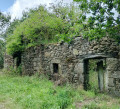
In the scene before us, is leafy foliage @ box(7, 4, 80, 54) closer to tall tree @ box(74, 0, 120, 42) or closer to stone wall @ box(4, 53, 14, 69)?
stone wall @ box(4, 53, 14, 69)

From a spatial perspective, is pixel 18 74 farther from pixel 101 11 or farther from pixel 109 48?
pixel 101 11

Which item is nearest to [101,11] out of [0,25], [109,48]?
[109,48]

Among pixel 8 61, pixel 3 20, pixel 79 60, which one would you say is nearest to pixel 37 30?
pixel 79 60

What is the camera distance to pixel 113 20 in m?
4.26

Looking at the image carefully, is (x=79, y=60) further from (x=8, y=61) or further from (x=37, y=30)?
(x=8, y=61)

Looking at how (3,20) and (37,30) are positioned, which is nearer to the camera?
(37,30)

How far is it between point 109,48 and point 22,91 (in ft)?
13.8

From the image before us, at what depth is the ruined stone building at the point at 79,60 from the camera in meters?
5.59

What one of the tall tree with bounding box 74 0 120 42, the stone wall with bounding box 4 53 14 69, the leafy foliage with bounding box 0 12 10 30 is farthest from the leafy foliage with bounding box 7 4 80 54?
the leafy foliage with bounding box 0 12 10 30

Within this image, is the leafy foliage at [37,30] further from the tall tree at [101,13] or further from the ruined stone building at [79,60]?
the tall tree at [101,13]

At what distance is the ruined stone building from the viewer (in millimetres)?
5594

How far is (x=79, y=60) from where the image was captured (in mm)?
6590

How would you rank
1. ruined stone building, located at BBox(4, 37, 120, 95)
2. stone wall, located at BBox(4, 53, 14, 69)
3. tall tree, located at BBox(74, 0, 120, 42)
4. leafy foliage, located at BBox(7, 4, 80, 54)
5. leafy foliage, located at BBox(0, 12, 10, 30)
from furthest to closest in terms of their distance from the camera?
1. leafy foliage, located at BBox(0, 12, 10, 30)
2. stone wall, located at BBox(4, 53, 14, 69)
3. leafy foliage, located at BBox(7, 4, 80, 54)
4. ruined stone building, located at BBox(4, 37, 120, 95)
5. tall tree, located at BBox(74, 0, 120, 42)

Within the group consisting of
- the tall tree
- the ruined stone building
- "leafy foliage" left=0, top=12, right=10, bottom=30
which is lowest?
the ruined stone building
